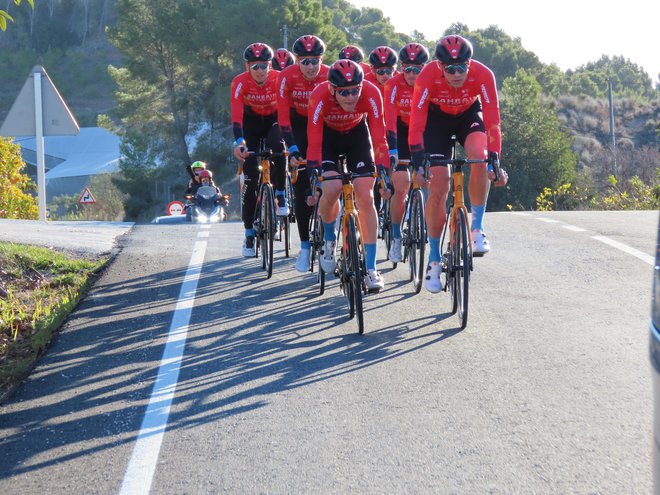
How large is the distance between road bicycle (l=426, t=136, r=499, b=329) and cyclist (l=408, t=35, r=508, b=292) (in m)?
0.12

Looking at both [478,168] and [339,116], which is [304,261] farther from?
[478,168]

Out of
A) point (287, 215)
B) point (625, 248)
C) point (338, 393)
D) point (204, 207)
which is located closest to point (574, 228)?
point (625, 248)

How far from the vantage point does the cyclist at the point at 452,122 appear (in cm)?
770

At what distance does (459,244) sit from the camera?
7578 mm

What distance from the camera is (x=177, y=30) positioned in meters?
46.9

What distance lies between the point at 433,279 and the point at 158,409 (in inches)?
119

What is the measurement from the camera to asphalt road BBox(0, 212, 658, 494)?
4605 millimetres

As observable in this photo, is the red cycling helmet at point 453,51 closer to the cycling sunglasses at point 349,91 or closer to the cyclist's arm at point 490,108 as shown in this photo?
the cyclist's arm at point 490,108

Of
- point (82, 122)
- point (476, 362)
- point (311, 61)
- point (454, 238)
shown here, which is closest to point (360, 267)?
point (454, 238)

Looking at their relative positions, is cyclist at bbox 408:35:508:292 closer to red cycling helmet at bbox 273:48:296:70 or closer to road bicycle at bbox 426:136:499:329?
road bicycle at bbox 426:136:499:329

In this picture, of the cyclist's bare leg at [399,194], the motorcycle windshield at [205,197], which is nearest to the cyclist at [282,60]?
the cyclist's bare leg at [399,194]

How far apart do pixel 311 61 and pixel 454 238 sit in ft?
8.82

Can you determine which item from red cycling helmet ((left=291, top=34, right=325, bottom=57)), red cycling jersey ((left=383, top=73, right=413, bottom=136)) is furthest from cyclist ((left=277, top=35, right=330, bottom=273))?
red cycling jersey ((left=383, top=73, right=413, bottom=136))

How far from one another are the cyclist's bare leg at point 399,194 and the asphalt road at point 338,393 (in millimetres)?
757
